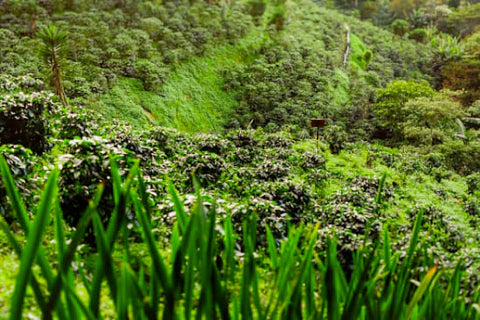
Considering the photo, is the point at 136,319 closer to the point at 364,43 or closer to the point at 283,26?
the point at 283,26

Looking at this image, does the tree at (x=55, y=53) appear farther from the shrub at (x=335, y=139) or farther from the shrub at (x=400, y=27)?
the shrub at (x=400, y=27)

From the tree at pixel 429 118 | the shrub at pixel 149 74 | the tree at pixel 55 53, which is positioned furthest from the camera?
the tree at pixel 429 118

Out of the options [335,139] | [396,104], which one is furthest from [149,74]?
[396,104]

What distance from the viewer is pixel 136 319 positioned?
30.1 inches

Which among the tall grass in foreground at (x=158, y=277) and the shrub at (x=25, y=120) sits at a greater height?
the tall grass in foreground at (x=158, y=277)

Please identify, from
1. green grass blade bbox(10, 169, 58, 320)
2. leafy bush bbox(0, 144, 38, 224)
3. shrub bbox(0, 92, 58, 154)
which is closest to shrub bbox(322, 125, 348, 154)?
shrub bbox(0, 92, 58, 154)

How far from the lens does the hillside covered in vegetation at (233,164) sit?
82 cm

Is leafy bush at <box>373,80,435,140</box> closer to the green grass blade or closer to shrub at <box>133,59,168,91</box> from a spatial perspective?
shrub at <box>133,59,168,91</box>

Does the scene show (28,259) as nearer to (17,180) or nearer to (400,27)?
(17,180)

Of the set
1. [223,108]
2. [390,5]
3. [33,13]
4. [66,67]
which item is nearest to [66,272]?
[66,67]

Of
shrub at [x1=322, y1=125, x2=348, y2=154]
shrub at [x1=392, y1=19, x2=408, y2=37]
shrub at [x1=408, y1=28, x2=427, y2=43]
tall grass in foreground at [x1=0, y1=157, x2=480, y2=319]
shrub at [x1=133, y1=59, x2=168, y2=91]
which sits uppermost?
shrub at [x1=392, y1=19, x2=408, y2=37]

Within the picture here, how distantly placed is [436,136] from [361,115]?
3303 mm

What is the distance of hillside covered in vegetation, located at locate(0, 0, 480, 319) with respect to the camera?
2.70ft

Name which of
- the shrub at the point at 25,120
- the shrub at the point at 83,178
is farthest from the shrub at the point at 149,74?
the shrub at the point at 83,178
